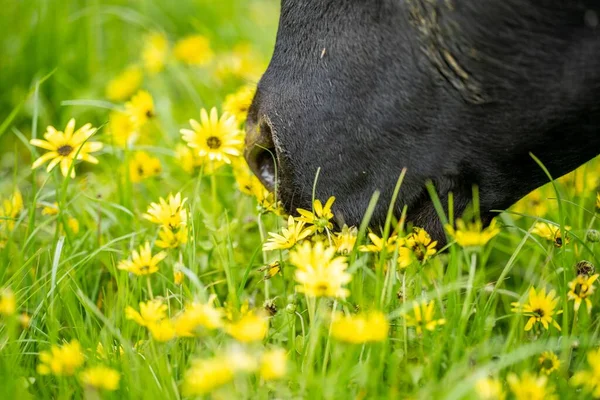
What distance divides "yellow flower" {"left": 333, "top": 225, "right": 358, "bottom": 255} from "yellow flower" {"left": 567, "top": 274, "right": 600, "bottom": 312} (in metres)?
0.60

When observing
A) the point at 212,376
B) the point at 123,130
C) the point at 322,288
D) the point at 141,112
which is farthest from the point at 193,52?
the point at 212,376

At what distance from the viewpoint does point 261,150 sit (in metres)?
2.56

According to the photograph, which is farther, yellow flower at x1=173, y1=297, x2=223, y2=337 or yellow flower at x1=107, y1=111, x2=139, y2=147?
yellow flower at x1=107, y1=111, x2=139, y2=147

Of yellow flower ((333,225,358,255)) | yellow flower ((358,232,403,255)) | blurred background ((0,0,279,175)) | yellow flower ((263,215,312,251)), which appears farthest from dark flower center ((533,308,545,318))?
blurred background ((0,0,279,175))

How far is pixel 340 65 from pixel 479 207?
58 cm

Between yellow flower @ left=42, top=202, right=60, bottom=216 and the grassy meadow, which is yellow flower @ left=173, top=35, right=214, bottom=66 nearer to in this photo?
the grassy meadow

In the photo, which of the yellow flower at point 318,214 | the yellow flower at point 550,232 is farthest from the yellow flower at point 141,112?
the yellow flower at point 550,232

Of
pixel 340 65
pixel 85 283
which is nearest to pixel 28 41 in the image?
pixel 85 283

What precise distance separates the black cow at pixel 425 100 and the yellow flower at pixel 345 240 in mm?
56

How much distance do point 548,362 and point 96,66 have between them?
3288mm

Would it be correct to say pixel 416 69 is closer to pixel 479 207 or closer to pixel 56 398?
pixel 479 207

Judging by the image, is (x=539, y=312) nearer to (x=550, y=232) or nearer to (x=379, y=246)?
(x=550, y=232)

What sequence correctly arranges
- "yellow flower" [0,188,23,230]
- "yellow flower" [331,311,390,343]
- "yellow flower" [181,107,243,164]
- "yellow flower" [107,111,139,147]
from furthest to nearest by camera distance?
1. "yellow flower" [107,111,139,147]
2. "yellow flower" [0,188,23,230]
3. "yellow flower" [181,107,243,164]
4. "yellow flower" [331,311,390,343]

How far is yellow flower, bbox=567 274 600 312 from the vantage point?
7.25ft
